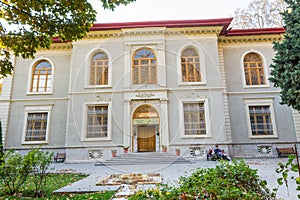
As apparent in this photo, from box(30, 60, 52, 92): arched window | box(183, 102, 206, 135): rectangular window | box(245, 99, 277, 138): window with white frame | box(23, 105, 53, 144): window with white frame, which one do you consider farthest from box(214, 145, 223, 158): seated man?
box(30, 60, 52, 92): arched window

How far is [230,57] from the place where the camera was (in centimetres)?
1492

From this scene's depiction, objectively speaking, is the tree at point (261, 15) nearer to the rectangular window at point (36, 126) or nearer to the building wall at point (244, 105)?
the building wall at point (244, 105)

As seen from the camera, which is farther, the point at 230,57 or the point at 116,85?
the point at 230,57

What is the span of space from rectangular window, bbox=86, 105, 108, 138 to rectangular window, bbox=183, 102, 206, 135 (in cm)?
509

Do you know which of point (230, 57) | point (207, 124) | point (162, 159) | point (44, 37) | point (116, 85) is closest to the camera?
point (44, 37)

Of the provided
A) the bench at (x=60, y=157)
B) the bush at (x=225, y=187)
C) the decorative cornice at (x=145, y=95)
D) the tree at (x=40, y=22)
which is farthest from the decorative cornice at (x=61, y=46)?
the bush at (x=225, y=187)

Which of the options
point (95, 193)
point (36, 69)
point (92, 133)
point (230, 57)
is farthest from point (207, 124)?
point (36, 69)

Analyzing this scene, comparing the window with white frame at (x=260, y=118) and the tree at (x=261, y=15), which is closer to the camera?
the window with white frame at (x=260, y=118)

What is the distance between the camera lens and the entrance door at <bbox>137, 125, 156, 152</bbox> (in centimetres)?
1373

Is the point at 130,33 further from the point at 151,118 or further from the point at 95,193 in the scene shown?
the point at 95,193

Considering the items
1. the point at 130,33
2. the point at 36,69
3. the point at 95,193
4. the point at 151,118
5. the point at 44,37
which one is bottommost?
the point at 95,193

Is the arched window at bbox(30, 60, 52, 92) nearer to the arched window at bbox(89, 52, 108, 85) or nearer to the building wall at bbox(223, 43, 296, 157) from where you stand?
the arched window at bbox(89, 52, 108, 85)

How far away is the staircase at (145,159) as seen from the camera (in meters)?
11.5

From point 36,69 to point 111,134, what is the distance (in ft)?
24.8
